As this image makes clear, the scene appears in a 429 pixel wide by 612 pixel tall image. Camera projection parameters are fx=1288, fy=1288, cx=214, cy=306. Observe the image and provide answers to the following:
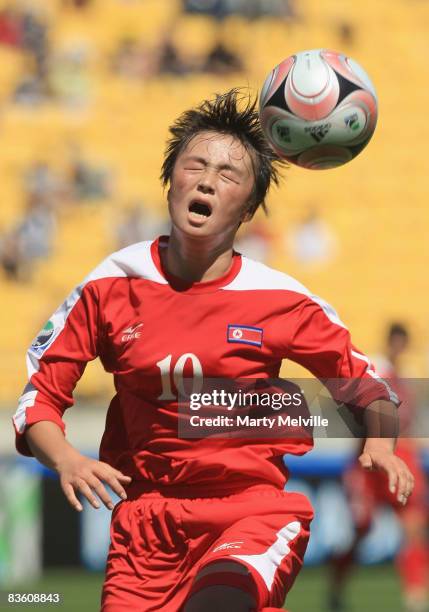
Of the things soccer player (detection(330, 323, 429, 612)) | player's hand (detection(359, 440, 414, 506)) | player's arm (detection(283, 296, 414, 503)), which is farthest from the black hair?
soccer player (detection(330, 323, 429, 612))

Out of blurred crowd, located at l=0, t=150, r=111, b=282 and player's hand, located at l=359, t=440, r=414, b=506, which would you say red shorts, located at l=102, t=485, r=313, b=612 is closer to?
player's hand, located at l=359, t=440, r=414, b=506

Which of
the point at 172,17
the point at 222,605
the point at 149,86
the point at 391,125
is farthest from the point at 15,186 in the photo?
the point at 222,605

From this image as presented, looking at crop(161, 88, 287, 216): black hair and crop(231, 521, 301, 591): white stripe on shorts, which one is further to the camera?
crop(161, 88, 287, 216): black hair

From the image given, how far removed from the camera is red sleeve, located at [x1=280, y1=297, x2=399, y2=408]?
4.32 meters

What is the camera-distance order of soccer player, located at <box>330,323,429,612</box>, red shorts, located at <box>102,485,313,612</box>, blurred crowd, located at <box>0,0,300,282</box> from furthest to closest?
1. blurred crowd, located at <box>0,0,300,282</box>
2. soccer player, located at <box>330,323,429,612</box>
3. red shorts, located at <box>102,485,313,612</box>

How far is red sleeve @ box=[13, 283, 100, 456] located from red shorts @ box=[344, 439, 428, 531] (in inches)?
227

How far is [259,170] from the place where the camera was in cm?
462

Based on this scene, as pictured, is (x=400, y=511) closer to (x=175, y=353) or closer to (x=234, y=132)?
(x=234, y=132)

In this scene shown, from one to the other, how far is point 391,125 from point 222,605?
15.4 metres

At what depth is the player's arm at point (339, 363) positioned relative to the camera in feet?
14.1

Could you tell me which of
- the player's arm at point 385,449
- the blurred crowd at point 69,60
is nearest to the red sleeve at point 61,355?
the player's arm at point 385,449

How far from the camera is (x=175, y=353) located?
14.0 ft

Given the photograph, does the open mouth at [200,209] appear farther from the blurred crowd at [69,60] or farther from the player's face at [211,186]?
the blurred crowd at [69,60]

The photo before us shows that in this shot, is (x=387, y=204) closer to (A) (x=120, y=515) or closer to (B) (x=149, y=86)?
(B) (x=149, y=86)
